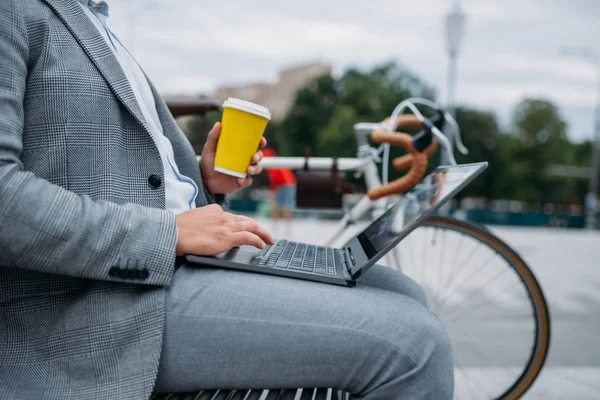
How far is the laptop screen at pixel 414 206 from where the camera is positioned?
116cm

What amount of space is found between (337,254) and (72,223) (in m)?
0.70

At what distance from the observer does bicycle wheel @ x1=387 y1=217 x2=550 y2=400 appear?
2.11 metres

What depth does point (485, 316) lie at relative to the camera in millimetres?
4062

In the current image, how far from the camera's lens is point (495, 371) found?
2.78 m

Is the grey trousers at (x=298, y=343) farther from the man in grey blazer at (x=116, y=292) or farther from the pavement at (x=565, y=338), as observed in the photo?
the pavement at (x=565, y=338)

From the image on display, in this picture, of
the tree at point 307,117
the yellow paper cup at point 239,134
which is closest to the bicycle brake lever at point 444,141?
the yellow paper cup at point 239,134

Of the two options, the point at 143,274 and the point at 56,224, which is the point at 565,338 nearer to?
the point at 143,274

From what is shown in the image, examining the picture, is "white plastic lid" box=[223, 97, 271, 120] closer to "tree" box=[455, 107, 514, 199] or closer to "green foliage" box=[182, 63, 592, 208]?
"green foliage" box=[182, 63, 592, 208]

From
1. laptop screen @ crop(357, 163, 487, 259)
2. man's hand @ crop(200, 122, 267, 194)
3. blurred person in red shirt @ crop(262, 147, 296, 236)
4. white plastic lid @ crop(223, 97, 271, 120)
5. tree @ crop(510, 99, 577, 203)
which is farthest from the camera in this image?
tree @ crop(510, 99, 577, 203)

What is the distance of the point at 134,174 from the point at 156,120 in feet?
1.03

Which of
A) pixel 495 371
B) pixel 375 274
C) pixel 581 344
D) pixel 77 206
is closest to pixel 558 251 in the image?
pixel 581 344

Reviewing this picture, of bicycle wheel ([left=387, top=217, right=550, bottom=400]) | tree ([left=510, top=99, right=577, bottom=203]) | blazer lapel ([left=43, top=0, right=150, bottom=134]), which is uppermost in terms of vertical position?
blazer lapel ([left=43, top=0, right=150, bottom=134])

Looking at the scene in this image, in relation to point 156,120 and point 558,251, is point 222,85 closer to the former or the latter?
point 558,251

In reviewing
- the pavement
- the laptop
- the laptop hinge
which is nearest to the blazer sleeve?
the laptop
